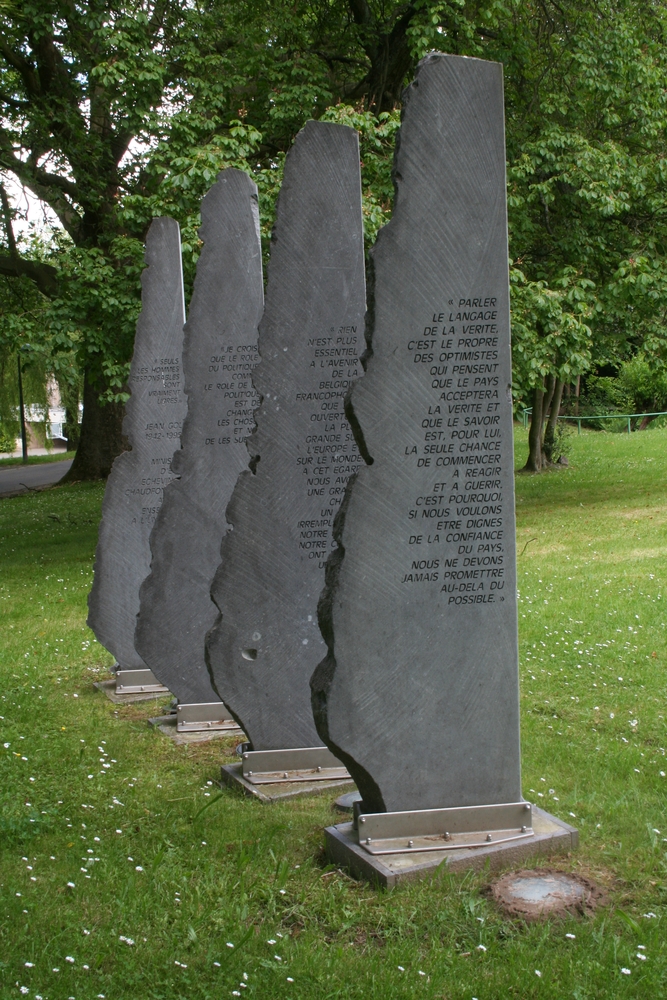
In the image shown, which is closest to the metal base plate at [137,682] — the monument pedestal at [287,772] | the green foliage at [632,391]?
the monument pedestal at [287,772]

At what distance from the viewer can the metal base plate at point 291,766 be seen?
19.5 ft

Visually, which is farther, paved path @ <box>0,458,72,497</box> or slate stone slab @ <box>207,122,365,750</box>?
paved path @ <box>0,458,72,497</box>

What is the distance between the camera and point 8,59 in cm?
1609

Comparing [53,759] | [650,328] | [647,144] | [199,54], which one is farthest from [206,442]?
[647,144]

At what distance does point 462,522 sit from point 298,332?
180 cm

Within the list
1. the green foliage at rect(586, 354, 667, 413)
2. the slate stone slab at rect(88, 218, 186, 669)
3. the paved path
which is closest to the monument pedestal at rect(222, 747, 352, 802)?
the slate stone slab at rect(88, 218, 186, 669)

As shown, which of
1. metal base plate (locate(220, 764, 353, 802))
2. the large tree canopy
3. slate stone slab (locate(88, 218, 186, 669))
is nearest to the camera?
metal base plate (locate(220, 764, 353, 802))

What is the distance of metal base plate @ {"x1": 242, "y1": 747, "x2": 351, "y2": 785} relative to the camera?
594 cm

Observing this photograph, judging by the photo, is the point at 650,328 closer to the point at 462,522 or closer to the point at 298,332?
the point at 298,332

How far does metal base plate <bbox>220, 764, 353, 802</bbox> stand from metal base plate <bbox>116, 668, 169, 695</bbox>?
7.86 feet

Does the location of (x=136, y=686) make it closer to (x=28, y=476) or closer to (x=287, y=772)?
(x=287, y=772)

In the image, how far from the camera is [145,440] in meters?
8.71

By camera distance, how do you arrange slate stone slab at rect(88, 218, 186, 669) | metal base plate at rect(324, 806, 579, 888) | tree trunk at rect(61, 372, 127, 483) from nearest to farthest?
metal base plate at rect(324, 806, 579, 888), slate stone slab at rect(88, 218, 186, 669), tree trunk at rect(61, 372, 127, 483)

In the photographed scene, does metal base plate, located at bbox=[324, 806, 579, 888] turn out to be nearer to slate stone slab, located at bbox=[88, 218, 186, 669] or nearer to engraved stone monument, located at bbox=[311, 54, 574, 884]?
engraved stone monument, located at bbox=[311, 54, 574, 884]
